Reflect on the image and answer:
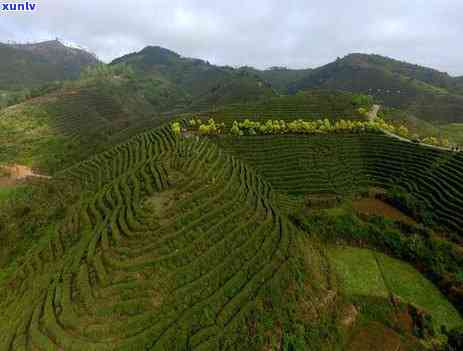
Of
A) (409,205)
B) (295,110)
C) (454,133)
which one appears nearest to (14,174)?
(295,110)

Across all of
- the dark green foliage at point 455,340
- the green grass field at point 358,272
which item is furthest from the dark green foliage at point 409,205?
the dark green foliage at point 455,340

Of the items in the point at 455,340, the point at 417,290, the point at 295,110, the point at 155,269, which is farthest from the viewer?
the point at 295,110

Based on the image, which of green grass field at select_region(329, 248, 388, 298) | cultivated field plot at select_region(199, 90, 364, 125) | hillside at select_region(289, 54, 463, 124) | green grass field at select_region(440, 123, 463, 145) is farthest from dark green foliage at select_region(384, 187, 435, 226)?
hillside at select_region(289, 54, 463, 124)

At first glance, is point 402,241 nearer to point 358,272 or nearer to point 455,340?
point 358,272

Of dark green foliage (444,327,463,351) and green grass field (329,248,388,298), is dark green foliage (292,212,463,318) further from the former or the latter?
dark green foliage (444,327,463,351)

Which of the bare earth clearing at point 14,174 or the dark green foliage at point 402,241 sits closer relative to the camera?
the dark green foliage at point 402,241

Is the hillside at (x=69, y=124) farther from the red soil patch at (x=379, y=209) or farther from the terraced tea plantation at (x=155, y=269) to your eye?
the red soil patch at (x=379, y=209)
